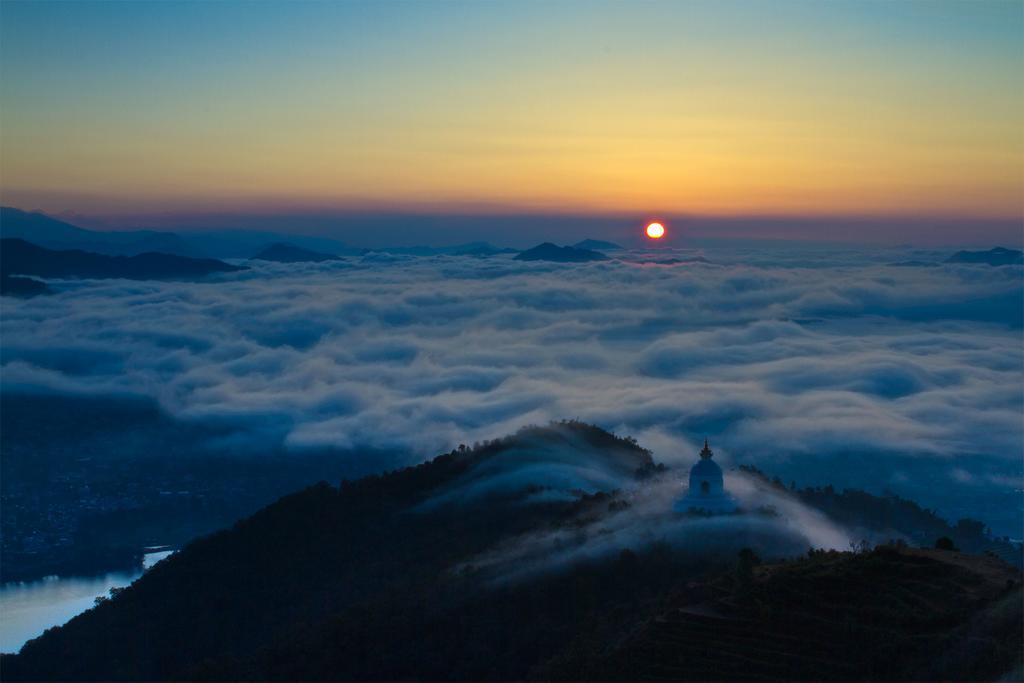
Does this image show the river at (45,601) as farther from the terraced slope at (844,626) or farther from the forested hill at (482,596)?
the terraced slope at (844,626)

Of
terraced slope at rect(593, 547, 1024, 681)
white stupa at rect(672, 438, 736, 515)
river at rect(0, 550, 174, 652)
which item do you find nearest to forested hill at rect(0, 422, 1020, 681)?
terraced slope at rect(593, 547, 1024, 681)

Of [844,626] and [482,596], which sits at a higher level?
[844,626]

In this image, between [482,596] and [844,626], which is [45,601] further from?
[844,626]

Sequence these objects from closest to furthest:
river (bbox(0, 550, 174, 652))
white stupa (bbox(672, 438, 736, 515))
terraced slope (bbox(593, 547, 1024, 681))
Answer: terraced slope (bbox(593, 547, 1024, 681))
white stupa (bbox(672, 438, 736, 515))
river (bbox(0, 550, 174, 652))

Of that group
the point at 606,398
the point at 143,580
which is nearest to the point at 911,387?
the point at 606,398

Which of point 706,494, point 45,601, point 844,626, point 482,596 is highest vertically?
point 844,626

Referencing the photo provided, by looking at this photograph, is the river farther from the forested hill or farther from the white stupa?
the white stupa

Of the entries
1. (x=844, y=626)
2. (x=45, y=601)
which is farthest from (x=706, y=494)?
(x=45, y=601)

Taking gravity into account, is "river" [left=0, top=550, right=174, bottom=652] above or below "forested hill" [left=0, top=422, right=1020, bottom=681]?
below
